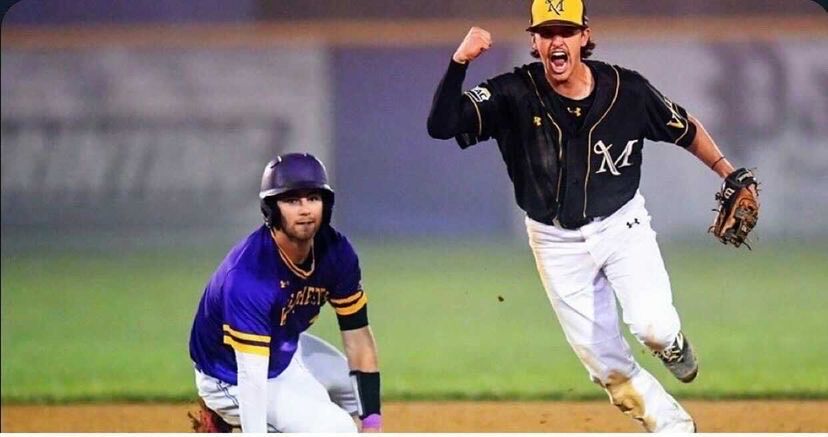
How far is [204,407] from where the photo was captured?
4469 mm

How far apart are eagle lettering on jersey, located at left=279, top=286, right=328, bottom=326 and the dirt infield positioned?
44.0 inches

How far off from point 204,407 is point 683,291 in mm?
2069

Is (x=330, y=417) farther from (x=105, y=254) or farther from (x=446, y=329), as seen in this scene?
(x=105, y=254)

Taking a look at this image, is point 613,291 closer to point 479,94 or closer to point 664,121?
point 664,121

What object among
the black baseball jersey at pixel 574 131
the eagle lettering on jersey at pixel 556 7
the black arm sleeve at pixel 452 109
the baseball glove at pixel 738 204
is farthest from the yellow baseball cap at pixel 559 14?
the baseball glove at pixel 738 204

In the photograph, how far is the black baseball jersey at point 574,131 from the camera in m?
4.40

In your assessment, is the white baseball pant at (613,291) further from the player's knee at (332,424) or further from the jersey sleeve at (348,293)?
the player's knee at (332,424)

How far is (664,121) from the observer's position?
14.7 feet

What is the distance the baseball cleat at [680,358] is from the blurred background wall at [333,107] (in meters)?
0.96

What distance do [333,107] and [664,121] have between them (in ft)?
8.67

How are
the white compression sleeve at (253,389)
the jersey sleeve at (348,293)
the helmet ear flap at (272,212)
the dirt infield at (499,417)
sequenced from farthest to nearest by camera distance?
the dirt infield at (499,417) → the jersey sleeve at (348,293) → the helmet ear flap at (272,212) → the white compression sleeve at (253,389)

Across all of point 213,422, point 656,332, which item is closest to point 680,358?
point 656,332

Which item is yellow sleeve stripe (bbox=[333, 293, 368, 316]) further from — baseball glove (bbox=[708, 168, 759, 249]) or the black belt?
baseball glove (bbox=[708, 168, 759, 249])

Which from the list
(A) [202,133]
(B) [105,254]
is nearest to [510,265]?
(A) [202,133]
